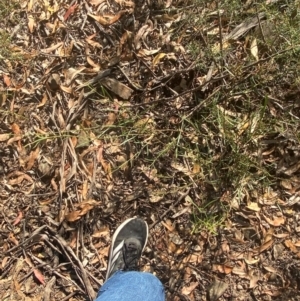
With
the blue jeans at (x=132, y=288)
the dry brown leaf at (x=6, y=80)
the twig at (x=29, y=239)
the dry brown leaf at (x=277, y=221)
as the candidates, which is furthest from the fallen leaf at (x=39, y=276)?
the dry brown leaf at (x=277, y=221)

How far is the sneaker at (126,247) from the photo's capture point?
8.52ft

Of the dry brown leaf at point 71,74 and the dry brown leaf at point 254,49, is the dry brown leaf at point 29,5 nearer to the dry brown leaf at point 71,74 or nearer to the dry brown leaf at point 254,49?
the dry brown leaf at point 71,74

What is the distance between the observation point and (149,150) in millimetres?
2586

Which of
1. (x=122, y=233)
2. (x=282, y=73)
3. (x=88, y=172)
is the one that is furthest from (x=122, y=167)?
(x=282, y=73)

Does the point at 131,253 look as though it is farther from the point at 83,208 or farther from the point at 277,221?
the point at 277,221

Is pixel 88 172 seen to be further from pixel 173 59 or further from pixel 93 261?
pixel 173 59

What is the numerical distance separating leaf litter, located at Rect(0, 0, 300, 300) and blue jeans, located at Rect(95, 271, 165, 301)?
0.39 ft

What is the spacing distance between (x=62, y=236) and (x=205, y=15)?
4.65 ft

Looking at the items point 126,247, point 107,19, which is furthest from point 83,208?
point 107,19

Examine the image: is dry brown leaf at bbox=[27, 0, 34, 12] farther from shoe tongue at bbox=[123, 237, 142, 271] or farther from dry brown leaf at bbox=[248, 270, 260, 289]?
dry brown leaf at bbox=[248, 270, 260, 289]

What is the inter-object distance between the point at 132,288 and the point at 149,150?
717mm

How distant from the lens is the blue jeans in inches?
95.4

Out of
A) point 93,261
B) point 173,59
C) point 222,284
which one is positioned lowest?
point 222,284

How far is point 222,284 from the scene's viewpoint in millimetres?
2555
